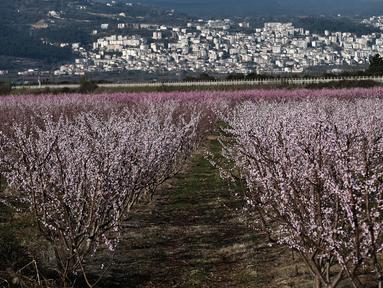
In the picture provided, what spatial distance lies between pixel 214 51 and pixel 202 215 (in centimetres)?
15788

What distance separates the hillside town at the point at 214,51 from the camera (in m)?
139

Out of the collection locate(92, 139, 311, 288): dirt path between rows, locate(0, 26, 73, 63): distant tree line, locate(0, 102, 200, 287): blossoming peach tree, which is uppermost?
locate(0, 102, 200, 287): blossoming peach tree

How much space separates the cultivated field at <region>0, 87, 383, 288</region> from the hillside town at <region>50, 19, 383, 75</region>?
116928mm

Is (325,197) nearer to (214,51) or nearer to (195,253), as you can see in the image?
(195,253)

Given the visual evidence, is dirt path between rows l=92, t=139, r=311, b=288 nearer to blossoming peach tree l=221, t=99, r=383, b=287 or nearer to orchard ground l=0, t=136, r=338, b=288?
orchard ground l=0, t=136, r=338, b=288

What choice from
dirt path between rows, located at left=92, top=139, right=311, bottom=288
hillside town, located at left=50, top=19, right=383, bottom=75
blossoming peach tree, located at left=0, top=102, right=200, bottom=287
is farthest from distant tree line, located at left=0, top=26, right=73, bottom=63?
blossoming peach tree, located at left=0, top=102, right=200, bottom=287

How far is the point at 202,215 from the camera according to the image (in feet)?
42.3

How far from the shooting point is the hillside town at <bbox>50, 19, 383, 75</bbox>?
139 meters

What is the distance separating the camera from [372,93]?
34.2 meters

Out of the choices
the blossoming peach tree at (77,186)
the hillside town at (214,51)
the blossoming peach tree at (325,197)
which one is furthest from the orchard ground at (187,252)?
the hillside town at (214,51)

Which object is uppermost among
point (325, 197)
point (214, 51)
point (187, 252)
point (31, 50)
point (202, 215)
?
point (325, 197)

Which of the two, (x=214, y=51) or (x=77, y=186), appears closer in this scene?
(x=77, y=186)

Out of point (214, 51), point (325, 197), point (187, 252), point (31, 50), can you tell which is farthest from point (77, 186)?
point (31, 50)

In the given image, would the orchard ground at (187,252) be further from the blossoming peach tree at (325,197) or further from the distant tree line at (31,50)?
the distant tree line at (31,50)
